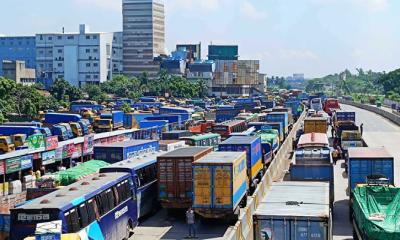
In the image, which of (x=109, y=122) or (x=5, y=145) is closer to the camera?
(x=5, y=145)

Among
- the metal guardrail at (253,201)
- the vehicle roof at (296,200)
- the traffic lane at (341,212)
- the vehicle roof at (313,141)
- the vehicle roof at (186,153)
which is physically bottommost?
the traffic lane at (341,212)

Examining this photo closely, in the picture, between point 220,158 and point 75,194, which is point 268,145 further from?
point 75,194

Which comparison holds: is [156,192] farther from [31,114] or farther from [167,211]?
[31,114]

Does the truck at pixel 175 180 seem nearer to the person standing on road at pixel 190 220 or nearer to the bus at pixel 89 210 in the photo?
the person standing on road at pixel 190 220

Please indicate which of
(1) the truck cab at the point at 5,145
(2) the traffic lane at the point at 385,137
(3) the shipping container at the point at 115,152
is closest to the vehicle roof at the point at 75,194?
(3) the shipping container at the point at 115,152

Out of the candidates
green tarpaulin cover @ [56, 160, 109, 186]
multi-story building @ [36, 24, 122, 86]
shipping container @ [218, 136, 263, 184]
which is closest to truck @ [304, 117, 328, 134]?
shipping container @ [218, 136, 263, 184]

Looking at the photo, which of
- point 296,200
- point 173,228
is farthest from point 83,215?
point 173,228

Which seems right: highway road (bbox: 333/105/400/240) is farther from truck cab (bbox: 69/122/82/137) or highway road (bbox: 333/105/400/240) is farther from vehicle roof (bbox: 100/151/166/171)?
truck cab (bbox: 69/122/82/137)
